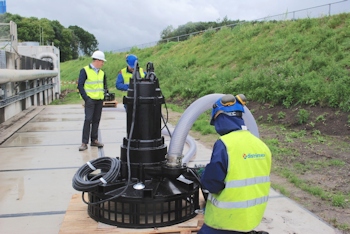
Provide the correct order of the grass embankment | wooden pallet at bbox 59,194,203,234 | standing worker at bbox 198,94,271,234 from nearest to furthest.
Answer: standing worker at bbox 198,94,271,234, wooden pallet at bbox 59,194,203,234, the grass embankment

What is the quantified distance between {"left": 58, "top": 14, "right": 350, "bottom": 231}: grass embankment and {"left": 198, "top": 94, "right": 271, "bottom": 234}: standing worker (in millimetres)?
1642

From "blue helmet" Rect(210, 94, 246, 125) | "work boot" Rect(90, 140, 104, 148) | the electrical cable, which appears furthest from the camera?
"work boot" Rect(90, 140, 104, 148)

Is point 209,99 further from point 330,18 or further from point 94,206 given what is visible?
point 330,18

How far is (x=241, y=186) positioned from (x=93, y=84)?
465 centimetres

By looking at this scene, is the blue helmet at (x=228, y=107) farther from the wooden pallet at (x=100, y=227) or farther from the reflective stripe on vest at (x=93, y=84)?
the reflective stripe on vest at (x=93, y=84)

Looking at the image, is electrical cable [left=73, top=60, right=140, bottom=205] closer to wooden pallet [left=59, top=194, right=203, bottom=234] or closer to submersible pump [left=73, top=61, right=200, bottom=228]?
submersible pump [left=73, top=61, right=200, bottom=228]

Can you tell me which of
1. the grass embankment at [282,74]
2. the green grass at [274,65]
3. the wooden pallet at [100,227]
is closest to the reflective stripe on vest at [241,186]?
the wooden pallet at [100,227]

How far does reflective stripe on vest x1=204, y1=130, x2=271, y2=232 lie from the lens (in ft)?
8.41

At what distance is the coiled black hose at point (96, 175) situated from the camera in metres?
3.17

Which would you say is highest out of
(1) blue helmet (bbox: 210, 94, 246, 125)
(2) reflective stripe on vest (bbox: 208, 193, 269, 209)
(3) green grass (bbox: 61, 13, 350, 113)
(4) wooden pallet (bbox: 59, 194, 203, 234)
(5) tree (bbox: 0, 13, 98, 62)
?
(5) tree (bbox: 0, 13, 98, 62)

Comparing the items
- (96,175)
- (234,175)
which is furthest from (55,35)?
(234,175)

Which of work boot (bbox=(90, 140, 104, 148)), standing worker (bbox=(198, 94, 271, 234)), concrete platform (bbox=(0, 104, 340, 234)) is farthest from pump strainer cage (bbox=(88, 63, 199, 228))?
work boot (bbox=(90, 140, 104, 148))

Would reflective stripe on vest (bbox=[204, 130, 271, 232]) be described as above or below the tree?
below

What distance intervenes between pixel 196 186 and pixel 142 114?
82 cm
